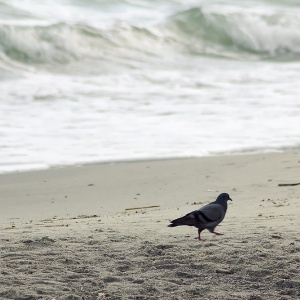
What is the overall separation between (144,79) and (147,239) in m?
12.3

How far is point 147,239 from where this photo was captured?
5047 mm

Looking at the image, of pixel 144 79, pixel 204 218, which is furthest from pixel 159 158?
pixel 144 79

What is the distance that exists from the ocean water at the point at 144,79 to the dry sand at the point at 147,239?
1.68m

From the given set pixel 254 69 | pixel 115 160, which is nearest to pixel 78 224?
pixel 115 160

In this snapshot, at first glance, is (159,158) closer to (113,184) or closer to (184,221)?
(113,184)

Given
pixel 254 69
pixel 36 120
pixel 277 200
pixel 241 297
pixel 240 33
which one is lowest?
pixel 241 297

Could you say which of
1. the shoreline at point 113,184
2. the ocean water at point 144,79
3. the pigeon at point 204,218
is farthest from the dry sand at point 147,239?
the ocean water at point 144,79

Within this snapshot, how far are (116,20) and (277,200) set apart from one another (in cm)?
1729

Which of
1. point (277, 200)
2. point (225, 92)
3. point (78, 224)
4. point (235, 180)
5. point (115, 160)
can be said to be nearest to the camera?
point (78, 224)

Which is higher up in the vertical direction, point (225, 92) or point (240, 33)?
point (240, 33)

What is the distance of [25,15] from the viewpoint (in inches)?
863

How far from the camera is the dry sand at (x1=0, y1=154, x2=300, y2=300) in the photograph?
411cm

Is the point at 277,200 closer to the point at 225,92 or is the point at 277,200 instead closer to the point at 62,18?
the point at 225,92

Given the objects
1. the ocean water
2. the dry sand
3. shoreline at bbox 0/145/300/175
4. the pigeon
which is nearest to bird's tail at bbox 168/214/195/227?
the pigeon
